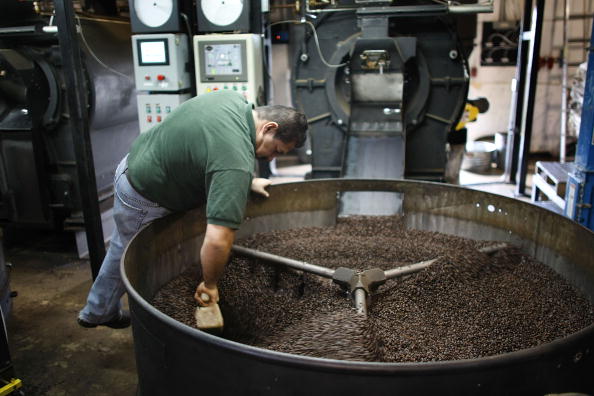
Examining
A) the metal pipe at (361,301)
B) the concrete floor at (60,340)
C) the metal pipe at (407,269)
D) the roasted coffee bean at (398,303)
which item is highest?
the metal pipe at (361,301)

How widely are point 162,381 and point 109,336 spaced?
149 cm

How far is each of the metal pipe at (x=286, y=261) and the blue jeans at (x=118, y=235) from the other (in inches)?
12.9

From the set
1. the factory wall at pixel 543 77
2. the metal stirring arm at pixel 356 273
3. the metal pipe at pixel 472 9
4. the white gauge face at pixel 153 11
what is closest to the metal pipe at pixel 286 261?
the metal stirring arm at pixel 356 273

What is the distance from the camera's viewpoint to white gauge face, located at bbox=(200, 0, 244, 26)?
327 cm

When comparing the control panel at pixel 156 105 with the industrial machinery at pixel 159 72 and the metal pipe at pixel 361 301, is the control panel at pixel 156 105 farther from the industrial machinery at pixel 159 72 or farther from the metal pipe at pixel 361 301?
the metal pipe at pixel 361 301

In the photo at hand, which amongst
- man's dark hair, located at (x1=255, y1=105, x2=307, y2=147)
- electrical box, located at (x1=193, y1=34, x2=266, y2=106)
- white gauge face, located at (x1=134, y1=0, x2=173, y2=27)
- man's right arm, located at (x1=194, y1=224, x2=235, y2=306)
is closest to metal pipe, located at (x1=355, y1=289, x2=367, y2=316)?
man's right arm, located at (x1=194, y1=224, x2=235, y2=306)

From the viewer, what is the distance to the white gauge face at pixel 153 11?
3311 mm

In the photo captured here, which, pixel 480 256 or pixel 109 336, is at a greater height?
pixel 480 256

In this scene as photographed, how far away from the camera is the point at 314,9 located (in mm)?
3516

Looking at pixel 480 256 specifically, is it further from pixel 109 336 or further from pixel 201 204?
pixel 109 336

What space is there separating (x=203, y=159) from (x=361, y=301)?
2.16 feet

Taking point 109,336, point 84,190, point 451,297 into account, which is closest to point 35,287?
point 109,336

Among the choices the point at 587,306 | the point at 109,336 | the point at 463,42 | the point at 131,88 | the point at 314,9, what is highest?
the point at 314,9

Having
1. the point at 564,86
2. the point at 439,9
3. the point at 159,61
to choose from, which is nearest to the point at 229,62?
the point at 159,61
